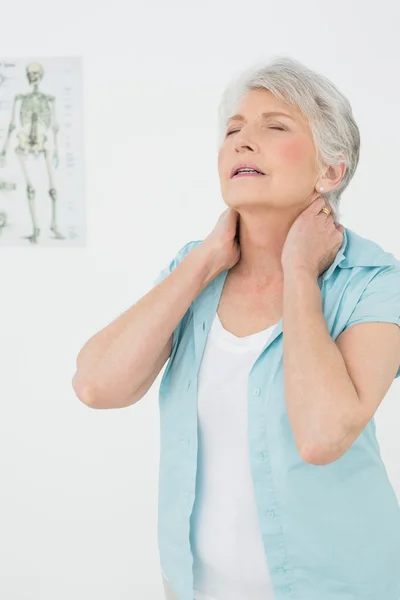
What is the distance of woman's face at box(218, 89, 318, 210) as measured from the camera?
132cm

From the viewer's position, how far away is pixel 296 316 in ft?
3.94

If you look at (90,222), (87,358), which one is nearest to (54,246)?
(90,222)

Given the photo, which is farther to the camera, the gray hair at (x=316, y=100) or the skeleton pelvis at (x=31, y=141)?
the skeleton pelvis at (x=31, y=141)

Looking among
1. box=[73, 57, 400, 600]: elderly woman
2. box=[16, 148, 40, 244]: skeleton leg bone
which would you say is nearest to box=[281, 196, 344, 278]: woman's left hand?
box=[73, 57, 400, 600]: elderly woman

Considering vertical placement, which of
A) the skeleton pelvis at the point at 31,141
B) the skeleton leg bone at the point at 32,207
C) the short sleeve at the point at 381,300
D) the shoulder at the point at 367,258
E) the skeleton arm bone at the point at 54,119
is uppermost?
the skeleton arm bone at the point at 54,119

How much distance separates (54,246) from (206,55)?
0.92 meters

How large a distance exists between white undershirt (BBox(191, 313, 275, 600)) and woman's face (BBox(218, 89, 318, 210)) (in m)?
0.25

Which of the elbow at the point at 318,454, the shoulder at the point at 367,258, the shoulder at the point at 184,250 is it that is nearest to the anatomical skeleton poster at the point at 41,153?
the shoulder at the point at 184,250

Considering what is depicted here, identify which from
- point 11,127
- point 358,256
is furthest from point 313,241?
point 11,127

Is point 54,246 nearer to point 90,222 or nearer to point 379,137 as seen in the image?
point 90,222

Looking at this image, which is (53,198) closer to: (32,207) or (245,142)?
(32,207)

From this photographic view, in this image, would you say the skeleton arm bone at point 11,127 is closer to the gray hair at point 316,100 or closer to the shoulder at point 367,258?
the gray hair at point 316,100

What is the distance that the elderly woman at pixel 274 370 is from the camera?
3.88 feet

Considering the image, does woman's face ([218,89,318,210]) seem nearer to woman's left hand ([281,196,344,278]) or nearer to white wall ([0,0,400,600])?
woman's left hand ([281,196,344,278])
